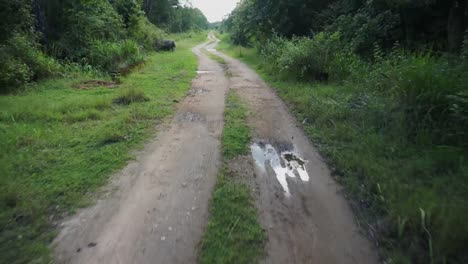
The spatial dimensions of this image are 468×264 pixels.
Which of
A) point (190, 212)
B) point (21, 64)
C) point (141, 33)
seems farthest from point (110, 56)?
point (190, 212)

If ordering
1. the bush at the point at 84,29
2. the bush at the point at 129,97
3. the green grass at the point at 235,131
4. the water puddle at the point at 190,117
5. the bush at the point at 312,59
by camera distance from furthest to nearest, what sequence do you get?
the bush at the point at 84,29, the bush at the point at 312,59, the bush at the point at 129,97, the water puddle at the point at 190,117, the green grass at the point at 235,131

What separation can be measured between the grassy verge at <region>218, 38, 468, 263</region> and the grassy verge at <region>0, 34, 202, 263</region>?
2844 mm

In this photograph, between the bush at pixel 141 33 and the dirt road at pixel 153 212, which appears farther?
the bush at pixel 141 33

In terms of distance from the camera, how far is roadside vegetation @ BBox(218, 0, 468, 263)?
238 cm

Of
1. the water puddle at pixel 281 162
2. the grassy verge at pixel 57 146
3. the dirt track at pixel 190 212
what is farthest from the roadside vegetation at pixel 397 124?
the grassy verge at pixel 57 146

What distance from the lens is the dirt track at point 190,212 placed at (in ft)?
7.44

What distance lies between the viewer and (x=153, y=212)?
273cm

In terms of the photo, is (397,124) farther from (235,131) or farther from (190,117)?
(190,117)

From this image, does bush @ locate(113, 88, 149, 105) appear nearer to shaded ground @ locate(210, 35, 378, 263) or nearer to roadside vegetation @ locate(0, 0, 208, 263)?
roadside vegetation @ locate(0, 0, 208, 263)

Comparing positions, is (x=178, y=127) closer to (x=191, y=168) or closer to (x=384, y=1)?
(x=191, y=168)

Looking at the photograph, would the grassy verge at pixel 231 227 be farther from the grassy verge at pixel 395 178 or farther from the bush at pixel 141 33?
the bush at pixel 141 33

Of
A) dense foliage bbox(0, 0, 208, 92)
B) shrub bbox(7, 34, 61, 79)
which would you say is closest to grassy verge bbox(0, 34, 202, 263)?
shrub bbox(7, 34, 61, 79)

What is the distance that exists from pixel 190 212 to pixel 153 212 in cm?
37

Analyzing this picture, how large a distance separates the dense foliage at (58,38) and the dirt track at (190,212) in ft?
17.7
